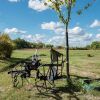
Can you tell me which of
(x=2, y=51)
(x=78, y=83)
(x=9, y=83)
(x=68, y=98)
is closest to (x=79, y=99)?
(x=68, y=98)

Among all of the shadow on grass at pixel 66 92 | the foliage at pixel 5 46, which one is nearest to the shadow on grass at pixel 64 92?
the shadow on grass at pixel 66 92

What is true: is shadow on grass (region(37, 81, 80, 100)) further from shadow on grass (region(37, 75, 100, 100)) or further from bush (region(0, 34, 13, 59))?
bush (region(0, 34, 13, 59))

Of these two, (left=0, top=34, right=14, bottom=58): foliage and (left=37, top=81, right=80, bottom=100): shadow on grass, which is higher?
(left=0, top=34, right=14, bottom=58): foliage

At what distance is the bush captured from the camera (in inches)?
1084

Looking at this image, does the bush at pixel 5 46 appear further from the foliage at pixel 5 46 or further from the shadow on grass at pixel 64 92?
the shadow on grass at pixel 64 92

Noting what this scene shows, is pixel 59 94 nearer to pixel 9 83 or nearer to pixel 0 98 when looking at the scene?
pixel 0 98

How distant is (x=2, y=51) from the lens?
91.6 feet

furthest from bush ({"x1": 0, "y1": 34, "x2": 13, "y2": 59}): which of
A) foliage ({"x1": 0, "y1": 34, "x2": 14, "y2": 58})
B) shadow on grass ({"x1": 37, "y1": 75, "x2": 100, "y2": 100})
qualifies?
shadow on grass ({"x1": 37, "y1": 75, "x2": 100, "y2": 100})

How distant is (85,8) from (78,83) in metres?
3.67

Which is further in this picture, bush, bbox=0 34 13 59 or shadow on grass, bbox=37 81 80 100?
bush, bbox=0 34 13 59

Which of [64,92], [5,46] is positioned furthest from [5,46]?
[64,92]

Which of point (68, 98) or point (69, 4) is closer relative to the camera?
point (68, 98)

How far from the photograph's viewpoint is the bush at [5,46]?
90.3 feet

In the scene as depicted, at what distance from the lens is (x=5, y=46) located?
27.7 m
